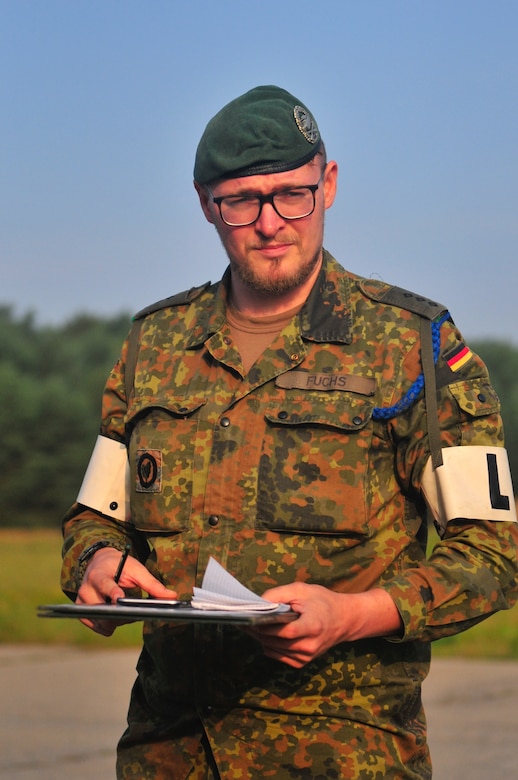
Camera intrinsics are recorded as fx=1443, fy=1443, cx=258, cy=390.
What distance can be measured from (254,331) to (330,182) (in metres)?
0.43

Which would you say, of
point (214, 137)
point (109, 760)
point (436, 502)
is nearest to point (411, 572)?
point (436, 502)

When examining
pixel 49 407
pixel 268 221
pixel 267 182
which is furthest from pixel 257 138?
pixel 49 407

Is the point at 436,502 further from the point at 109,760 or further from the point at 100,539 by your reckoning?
the point at 109,760

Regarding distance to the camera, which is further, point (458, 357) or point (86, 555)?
point (86, 555)

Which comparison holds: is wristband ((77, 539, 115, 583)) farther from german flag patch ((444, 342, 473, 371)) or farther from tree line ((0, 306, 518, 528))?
tree line ((0, 306, 518, 528))

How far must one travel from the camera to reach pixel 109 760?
7.54m

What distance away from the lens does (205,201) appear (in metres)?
3.57

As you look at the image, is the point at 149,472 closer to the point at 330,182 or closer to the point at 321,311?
the point at 321,311

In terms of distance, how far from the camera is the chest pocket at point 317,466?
3.15 m

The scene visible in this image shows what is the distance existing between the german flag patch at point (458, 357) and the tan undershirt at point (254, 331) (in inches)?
16.2

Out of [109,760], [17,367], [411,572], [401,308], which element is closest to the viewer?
[411,572]

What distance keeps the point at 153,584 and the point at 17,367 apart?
12729 mm

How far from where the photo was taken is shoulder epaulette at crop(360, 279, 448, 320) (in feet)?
10.9

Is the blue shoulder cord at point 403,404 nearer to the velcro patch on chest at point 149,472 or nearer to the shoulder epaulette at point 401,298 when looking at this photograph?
the shoulder epaulette at point 401,298
